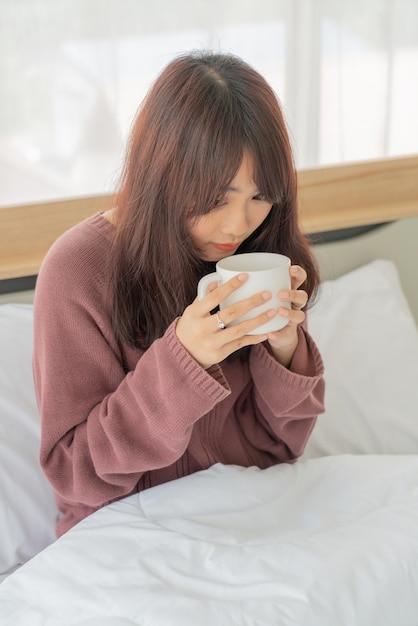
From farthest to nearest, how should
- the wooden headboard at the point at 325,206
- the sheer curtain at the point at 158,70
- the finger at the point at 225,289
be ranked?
1. the sheer curtain at the point at 158,70
2. the wooden headboard at the point at 325,206
3. the finger at the point at 225,289

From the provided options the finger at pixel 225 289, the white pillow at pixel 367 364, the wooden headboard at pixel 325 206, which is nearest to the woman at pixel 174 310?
the finger at pixel 225 289

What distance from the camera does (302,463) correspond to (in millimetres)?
1143

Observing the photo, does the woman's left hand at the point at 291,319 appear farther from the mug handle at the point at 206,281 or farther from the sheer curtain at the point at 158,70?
the sheer curtain at the point at 158,70

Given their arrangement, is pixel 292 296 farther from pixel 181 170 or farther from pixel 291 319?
pixel 181 170

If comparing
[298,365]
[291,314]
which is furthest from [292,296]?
[298,365]

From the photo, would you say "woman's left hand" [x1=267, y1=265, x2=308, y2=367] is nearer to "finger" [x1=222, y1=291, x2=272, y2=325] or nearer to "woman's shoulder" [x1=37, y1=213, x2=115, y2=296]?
"finger" [x1=222, y1=291, x2=272, y2=325]

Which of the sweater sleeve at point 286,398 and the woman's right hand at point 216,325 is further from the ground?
the woman's right hand at point 216,325

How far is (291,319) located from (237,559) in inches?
10.9

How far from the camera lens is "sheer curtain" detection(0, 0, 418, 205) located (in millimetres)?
1485

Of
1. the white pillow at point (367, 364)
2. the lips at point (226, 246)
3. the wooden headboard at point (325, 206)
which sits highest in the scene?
the lips at point (226, 246)

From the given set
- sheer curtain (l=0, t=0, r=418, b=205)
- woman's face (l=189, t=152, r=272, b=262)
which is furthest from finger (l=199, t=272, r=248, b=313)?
sheer curtain (l=0, t=0, r=418, b=205)

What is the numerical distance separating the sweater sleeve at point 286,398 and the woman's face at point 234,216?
0.19 meters

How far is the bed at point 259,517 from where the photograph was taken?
865 mm

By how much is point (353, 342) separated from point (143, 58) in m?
0.67
